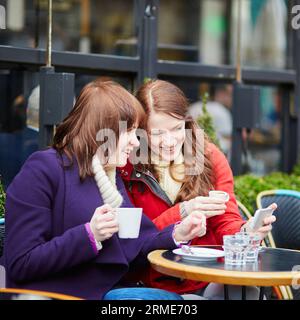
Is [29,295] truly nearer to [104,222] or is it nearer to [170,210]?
[104,222]

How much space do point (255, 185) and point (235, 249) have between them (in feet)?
6.84

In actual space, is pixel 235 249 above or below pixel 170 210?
below

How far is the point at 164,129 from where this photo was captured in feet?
11.4

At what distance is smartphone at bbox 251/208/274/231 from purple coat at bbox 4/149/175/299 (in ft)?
1.81

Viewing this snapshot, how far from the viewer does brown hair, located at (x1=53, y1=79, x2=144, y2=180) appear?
9.90ft

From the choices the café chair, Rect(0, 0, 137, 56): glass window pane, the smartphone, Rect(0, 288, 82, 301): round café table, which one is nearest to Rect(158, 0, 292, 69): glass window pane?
Rect(0, 0, 137, 56): glass window pane

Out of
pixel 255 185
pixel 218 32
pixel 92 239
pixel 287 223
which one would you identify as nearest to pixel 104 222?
pixel 92 239

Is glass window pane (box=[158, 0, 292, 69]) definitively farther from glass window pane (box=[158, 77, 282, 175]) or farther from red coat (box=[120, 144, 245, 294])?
red coat (box=[120, 144, 245, 294])

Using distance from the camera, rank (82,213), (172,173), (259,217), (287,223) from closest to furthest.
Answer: (82,213) → (259,217) → (172,173) → (287,223)

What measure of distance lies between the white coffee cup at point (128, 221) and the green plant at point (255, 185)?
1.94 m

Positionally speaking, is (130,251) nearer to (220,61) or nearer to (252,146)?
(252,146)

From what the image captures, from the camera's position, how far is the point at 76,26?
8031 mm

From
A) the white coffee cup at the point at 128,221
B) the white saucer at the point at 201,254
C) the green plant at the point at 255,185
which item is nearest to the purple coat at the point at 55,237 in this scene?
the white coffee cup at the point at 128,221

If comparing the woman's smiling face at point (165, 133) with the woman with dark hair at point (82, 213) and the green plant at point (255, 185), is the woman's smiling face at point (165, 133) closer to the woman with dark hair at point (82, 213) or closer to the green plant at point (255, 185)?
the woman with dark hair at point (82, 213)
